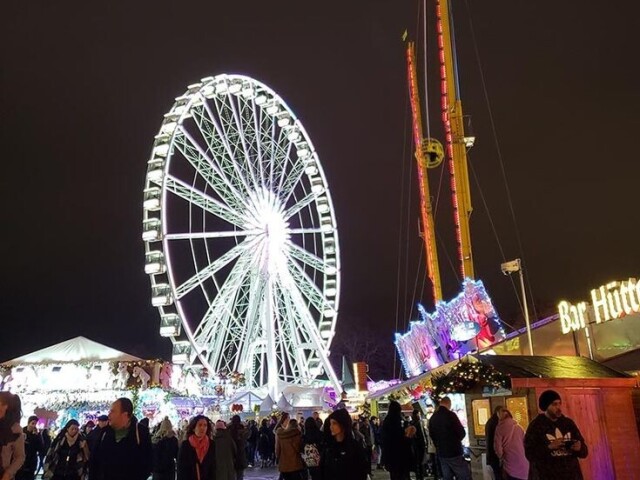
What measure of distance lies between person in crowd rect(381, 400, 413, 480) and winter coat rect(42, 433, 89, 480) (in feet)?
11.6

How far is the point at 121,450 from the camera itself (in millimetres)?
4898

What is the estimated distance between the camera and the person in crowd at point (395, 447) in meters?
7.47

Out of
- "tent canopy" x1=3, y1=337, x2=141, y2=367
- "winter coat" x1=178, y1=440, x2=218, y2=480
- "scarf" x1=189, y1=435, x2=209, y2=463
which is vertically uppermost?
"tent canopy" x1=3, y1=337, x2=141, y2=367

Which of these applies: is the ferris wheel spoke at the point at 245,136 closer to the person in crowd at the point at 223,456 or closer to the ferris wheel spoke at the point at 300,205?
the ferris wheel spoke at the point at 300,205

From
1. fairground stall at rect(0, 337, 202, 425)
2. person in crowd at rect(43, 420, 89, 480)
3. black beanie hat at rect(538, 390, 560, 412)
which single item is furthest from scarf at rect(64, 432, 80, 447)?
→ fairground stall at rect(0, 337, 202, 425)

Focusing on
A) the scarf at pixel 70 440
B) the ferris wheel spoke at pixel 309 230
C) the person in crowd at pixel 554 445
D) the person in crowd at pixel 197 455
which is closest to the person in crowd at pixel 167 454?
the scarf at pixel 70 440

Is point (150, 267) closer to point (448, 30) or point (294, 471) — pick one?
point (294, 471)

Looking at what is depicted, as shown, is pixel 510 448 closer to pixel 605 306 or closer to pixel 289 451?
pixel 289 451

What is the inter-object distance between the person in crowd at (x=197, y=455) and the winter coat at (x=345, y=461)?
1.01 m

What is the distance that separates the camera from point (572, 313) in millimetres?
11328

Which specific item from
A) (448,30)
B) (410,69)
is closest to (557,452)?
(448,30)

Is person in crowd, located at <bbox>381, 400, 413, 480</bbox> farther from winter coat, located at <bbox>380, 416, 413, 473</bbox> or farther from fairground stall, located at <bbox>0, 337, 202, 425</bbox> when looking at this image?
fairground stall, located at <bbox>0, 337, 202, 425</bbox>

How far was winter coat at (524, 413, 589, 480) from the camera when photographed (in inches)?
200

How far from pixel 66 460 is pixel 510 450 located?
505cm
